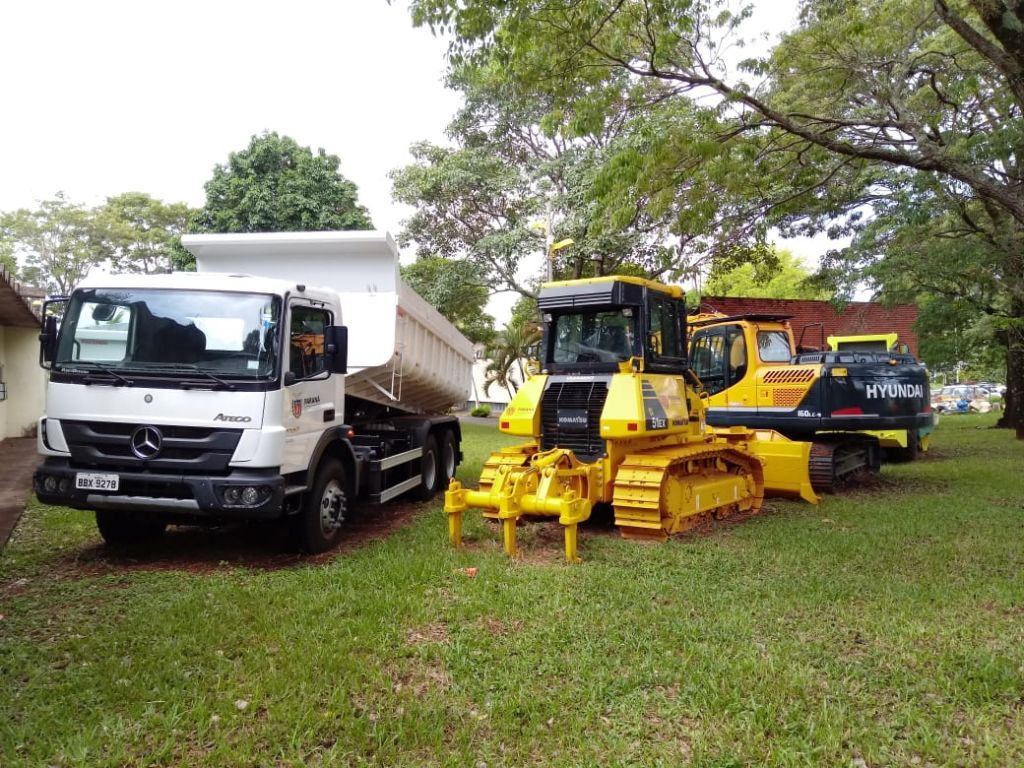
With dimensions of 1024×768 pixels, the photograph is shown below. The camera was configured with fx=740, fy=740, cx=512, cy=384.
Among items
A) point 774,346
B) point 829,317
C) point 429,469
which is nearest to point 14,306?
point 429,469

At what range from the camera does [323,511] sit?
22.5 ft

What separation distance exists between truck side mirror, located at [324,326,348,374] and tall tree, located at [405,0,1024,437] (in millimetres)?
3240

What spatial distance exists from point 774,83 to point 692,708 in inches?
443

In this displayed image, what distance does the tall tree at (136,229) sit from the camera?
3084cm

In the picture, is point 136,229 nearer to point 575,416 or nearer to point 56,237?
point 56,237

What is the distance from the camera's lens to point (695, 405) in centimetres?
862

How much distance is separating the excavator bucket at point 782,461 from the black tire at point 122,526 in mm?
6716

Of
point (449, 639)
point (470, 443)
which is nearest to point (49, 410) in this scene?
point (449, 639)

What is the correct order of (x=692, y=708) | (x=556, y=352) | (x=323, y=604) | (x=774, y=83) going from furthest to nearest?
(x=774, y=83) < (x=556, y=352) < (x=323, y=604) < (x=692, y=708)

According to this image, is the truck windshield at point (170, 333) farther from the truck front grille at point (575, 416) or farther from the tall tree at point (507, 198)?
the tall tree at point (507, 198)

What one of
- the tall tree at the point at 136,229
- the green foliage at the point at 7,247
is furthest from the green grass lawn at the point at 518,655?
the green foliage at the point at 7,247

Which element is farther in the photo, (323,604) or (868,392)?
(868,392)

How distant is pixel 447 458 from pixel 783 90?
27.9 ft

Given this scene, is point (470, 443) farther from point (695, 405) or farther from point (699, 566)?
point (699, 566)
